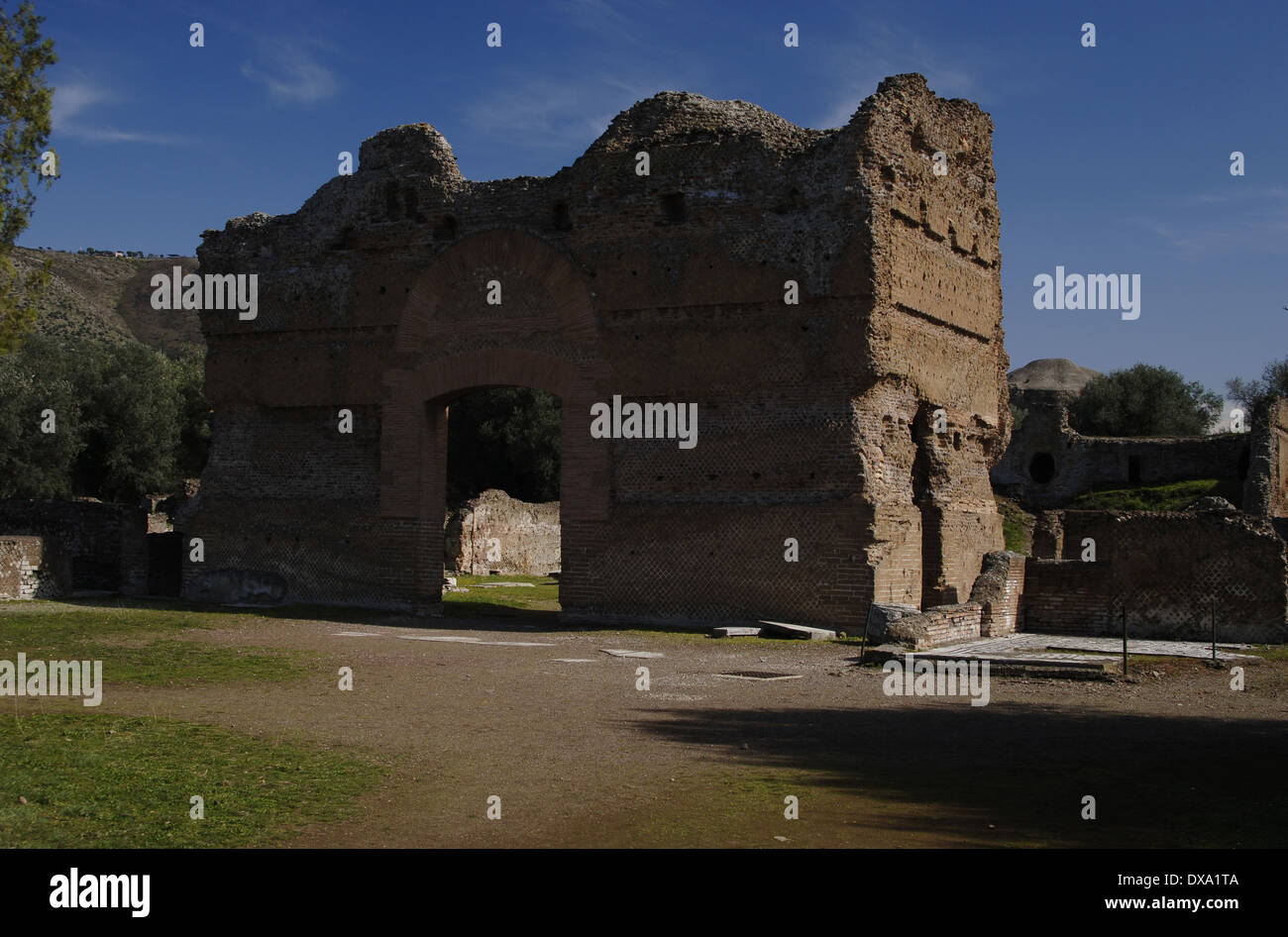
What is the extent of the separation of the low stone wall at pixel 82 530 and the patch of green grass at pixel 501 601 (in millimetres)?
5764

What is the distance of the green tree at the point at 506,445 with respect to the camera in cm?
4169

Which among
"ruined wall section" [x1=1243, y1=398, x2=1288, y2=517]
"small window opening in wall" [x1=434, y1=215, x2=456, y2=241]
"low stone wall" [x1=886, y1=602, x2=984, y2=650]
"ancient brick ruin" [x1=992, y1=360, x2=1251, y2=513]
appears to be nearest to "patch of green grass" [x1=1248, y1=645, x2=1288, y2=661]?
"low stone wall" [x1=886, y1=602, x2=984, y2=650]

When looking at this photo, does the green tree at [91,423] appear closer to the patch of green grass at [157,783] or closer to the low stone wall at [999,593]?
the low stone wall at [999,593]

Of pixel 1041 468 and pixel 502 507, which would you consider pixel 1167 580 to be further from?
pixel 1041 468

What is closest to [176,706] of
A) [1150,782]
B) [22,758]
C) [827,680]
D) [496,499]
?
[22,758]

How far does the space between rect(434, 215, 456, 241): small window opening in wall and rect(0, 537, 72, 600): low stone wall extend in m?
7.79

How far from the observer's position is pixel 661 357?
17328 millimetres

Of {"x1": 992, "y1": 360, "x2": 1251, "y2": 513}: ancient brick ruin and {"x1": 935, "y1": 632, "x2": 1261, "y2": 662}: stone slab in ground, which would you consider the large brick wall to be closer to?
{"x1": 935, "y1": 632, "x2": 1261, "y2": 662}: stone slab in ground

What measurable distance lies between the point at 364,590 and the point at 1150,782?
14.1m

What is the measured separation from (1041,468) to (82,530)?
33.3 metres

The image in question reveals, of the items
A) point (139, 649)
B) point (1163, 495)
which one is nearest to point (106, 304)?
point (1163, 495)

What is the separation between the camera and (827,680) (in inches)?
471

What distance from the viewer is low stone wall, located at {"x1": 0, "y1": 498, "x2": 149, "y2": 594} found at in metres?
22.0

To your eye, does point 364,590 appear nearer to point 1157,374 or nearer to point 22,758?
point 22,758
